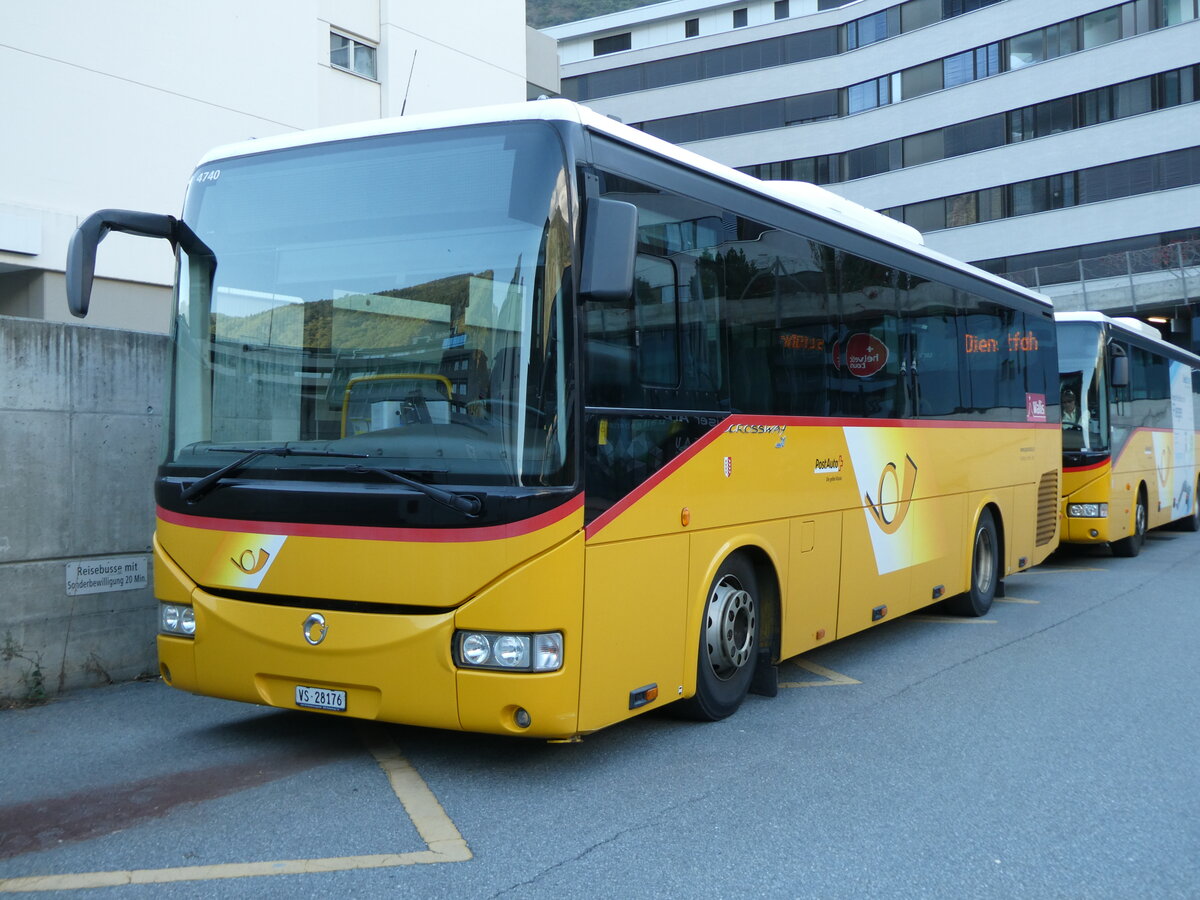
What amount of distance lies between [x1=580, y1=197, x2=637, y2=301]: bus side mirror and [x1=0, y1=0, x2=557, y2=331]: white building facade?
12.6m

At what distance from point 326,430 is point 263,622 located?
3.12 feet

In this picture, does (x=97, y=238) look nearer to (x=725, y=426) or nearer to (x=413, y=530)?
(x=413, y=530)

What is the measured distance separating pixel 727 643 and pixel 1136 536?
1233 cm

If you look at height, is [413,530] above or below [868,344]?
below

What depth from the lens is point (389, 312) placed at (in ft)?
17.6

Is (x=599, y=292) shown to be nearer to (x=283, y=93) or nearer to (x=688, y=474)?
(x=688, y=474)

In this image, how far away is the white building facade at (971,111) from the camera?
134 ft

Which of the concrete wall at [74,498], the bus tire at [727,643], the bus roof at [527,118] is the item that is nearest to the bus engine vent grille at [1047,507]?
the bus roof at [527,118]

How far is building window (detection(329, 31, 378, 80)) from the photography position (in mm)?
21156

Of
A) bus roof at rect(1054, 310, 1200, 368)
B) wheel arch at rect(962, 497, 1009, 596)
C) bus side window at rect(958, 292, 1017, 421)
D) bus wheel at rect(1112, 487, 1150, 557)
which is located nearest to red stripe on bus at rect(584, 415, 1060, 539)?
bus side window at rect(958, 292, 1017, 421)

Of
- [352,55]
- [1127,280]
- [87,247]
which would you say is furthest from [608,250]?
[1127,280]

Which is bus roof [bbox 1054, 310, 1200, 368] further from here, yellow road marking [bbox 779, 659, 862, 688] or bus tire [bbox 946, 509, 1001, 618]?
yellow road marking [bbox 779, 659, 862, 688]

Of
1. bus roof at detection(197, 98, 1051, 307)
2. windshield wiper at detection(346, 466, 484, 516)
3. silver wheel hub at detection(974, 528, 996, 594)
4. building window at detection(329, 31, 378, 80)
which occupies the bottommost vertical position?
silver wheel hub at detection(974, 528, 996, 594)

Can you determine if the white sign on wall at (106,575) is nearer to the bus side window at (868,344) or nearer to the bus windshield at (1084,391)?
the bus side window at (868,344)
